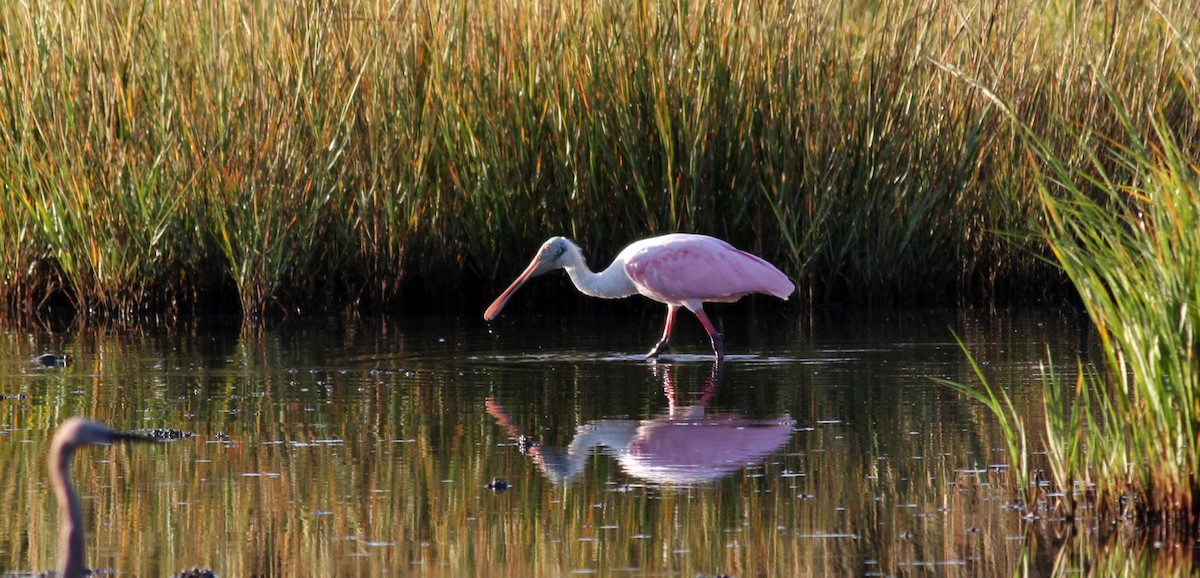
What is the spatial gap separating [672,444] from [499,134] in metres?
5.69

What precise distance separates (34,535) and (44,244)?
7619mm

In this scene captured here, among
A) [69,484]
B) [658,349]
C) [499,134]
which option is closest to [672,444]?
[658,349]

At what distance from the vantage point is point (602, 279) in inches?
454

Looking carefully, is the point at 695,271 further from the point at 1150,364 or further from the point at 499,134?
the point at 1150,364

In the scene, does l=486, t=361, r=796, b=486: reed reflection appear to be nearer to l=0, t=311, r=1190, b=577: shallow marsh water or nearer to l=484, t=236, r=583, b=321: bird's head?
l=0, t=311, r=1190, b=577: shallow marsh water

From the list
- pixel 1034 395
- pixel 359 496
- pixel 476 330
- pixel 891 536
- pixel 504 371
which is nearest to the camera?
pixel 891 536

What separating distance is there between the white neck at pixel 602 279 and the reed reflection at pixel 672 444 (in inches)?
100

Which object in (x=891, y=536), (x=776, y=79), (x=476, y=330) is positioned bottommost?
(x=891, y=536)

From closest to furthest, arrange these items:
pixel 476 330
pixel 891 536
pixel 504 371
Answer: pixel 891 536, pixel 504 371, pixel 476 330

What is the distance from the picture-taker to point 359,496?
21.7ft

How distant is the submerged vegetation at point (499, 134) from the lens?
41.4ft

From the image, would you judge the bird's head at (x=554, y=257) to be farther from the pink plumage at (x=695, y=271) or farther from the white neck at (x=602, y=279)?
the pink plumage at (x=695, y=271)

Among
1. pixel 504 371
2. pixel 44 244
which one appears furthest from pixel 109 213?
pixel 504 371

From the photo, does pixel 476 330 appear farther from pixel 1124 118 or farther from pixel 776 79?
pixel 1124 118
